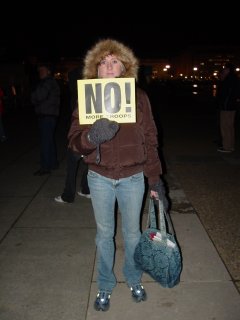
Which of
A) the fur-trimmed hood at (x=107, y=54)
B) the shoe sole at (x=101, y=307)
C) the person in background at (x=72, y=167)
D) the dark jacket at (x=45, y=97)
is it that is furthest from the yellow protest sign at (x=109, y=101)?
the dark jacket at (x=45, y=97)

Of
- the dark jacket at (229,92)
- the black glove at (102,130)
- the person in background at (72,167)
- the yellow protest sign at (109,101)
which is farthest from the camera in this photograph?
the dark jacket at (229,92)

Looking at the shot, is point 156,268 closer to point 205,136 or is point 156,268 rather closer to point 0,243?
point 0,243

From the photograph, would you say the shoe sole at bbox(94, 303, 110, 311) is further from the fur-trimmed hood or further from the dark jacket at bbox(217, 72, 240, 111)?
the dark jacket at bbox(217, 72, 240, 111)

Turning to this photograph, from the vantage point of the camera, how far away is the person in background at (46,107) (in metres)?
7.16

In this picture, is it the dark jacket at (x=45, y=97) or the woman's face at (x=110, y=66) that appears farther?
the dark jacket at (x=45, y=97)

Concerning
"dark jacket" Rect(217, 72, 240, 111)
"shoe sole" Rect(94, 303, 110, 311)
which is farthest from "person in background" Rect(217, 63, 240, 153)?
"shoe sole" Rect(94, 303, 110, 311)

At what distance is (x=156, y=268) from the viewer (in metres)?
3.00

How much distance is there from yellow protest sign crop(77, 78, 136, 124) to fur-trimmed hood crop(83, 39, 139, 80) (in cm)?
19

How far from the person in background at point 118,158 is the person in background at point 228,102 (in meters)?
6.76

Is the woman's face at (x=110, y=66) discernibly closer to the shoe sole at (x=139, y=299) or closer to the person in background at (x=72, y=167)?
the shoe sole at (x=139, y=299)

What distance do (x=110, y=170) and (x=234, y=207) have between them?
3.27 m

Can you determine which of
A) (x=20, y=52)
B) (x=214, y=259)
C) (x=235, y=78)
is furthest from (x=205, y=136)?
(x=20, y=52)

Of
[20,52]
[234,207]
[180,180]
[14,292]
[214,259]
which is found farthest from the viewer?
[20,52]

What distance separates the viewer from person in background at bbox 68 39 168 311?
2914mm
